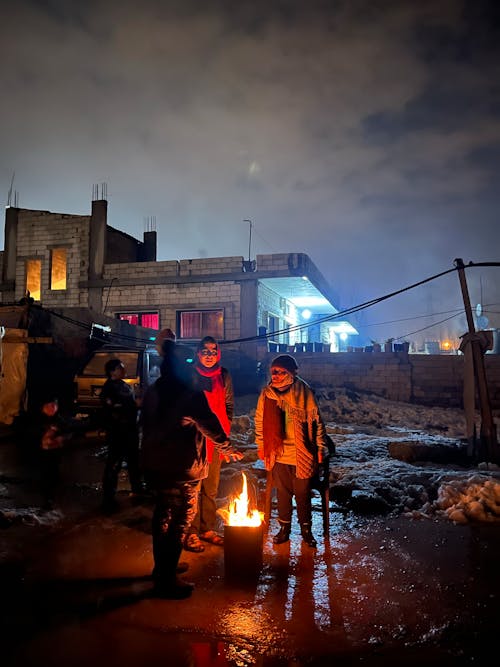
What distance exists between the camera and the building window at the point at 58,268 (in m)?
23.5

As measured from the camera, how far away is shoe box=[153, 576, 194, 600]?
3.23 metres

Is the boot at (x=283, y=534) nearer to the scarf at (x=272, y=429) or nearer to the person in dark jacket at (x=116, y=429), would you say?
the scarf at (x=272, y=429)

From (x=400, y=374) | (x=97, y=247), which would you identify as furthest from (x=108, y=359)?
(x=97, y=247)

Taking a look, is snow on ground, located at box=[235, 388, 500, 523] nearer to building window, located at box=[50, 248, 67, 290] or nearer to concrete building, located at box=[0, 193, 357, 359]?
concrete building, located at box=[0, 193, 357, 359]

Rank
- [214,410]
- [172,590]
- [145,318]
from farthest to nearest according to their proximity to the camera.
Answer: [145,318] → [214,410] → [172,590]

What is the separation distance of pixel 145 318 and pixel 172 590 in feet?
63.7

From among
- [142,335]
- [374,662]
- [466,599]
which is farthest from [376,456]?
[142,335]

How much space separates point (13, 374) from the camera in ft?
39.2

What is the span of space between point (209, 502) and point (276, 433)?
3.36ft

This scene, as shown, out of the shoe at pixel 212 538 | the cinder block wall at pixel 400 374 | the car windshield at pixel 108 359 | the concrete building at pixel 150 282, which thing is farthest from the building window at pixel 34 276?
the shoe at pixel 212 538

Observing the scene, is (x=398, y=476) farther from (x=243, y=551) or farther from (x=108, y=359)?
(x=108, y=359)

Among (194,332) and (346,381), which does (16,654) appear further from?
(194,332)

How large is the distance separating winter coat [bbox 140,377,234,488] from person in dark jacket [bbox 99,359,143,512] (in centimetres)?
231

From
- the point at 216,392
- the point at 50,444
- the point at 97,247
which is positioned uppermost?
the point at 97,247
